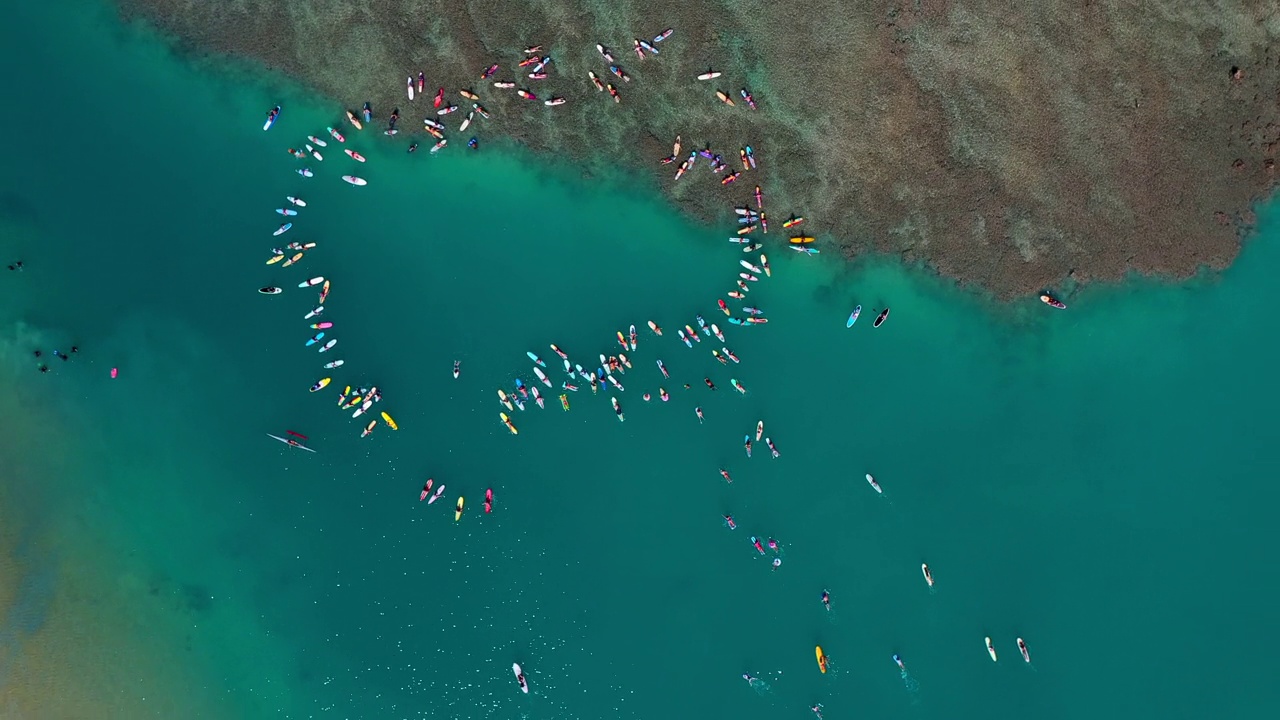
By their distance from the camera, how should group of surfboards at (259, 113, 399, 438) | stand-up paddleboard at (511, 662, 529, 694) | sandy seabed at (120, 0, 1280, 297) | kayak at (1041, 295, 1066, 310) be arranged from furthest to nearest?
stand-up paddleboard at (511, 662, 529, 694) → kayak at (1041, 295, 1066, 310) → group of surfboards at (259, 113, 399, 438) → sandy seabed at (120, 0, 1280, 297)

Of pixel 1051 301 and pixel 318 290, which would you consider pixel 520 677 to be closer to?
pixel 318 290

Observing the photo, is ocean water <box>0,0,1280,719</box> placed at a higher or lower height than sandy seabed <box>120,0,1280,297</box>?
lower

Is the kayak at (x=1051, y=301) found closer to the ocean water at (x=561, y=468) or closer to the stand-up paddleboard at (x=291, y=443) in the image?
the ocean water at (x=561, y=468)

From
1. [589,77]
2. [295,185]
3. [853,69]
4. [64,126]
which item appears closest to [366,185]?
[295,185]

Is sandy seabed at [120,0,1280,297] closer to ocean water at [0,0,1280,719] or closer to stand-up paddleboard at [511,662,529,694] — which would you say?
ocean water at [0,0,1280,719]

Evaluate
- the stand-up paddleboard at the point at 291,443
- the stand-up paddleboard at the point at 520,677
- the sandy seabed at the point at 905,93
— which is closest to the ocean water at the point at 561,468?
the stand-up paddleboard at the point at 520,677

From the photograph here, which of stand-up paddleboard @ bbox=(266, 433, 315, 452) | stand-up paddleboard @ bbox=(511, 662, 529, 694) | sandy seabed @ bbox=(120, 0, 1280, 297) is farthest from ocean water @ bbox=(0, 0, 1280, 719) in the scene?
sandy seabed @ bbox=(120, 0, 1280, 297)
